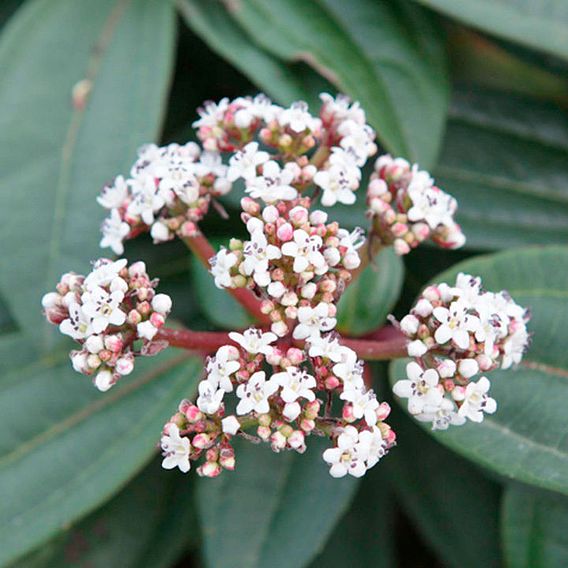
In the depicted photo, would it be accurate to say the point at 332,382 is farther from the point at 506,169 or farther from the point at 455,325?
the point at 506,169

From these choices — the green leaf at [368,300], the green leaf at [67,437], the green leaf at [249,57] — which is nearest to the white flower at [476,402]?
the green leaf at [368,300]

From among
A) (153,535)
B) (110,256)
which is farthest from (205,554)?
(110,256)

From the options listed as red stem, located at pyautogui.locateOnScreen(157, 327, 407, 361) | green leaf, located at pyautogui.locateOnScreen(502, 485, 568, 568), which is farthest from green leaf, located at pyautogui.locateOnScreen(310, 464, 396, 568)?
red stem, located at pyautogui.locateOnScreen(157, 327, 407, 361)

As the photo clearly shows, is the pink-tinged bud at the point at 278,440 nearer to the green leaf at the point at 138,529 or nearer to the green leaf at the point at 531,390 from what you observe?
the green leaf at the point at 531,390

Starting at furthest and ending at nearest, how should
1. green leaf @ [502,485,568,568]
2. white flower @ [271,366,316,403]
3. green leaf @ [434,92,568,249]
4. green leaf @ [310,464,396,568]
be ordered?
green leaf @ [310,464,396,568], green leaf @ [434,92,568,249], green leaf @ [502,485,568,568], white flower @ [271,366,316,403]

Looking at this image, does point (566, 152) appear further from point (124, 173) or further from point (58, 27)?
point (58, 27)

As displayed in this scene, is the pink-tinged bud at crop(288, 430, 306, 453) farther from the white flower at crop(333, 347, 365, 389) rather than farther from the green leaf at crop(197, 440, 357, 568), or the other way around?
the green leaf at crop(197, 440, 357, 568)

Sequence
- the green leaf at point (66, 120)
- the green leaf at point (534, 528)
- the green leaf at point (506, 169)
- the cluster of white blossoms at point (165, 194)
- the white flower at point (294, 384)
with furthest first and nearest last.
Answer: the green leaf at point (506, 169)
the green leaf at point (66, 120)
the green leaf at point (534, 528)
the cluster of white blossoms at point (165, 194)
the white flower at point (294, 384)

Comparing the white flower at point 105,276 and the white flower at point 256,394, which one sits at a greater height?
the white flower at point 105,276
